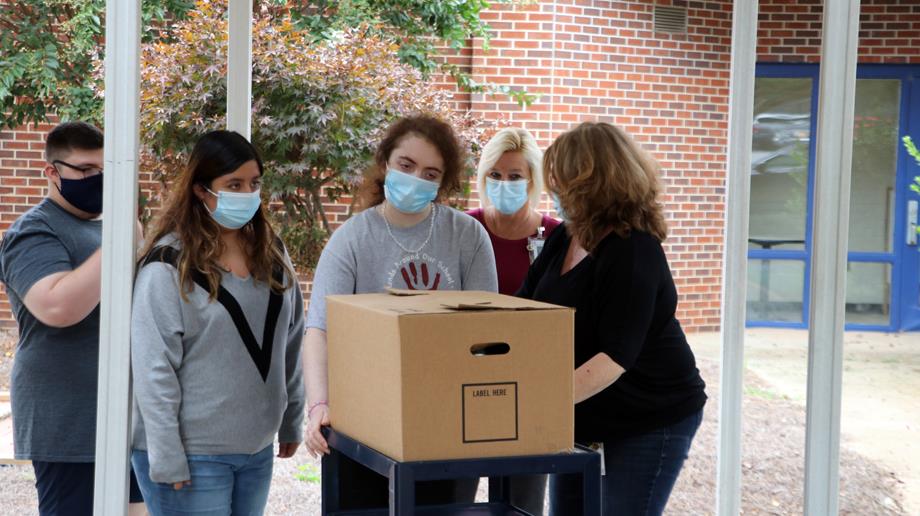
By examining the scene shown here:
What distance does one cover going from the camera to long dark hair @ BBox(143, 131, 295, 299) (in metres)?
2.30

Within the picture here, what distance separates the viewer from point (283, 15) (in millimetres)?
6715

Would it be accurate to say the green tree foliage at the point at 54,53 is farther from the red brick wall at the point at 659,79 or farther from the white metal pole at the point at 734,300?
the white metal pole at the point at 734,300

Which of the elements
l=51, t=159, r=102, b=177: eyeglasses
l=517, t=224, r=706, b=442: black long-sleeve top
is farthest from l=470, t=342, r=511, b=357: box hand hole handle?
l=51, t=159, r=102, b=177: eyeglasses

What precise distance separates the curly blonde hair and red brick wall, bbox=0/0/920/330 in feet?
17.3

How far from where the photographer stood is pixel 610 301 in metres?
2.23

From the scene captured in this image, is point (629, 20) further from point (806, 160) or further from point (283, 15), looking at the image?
point (283, 15)

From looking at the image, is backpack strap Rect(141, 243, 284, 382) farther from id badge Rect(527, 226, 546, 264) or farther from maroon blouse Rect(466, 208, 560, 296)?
id badge Rect(527, 226, 546, 264)

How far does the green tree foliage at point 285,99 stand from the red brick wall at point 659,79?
1.87 m

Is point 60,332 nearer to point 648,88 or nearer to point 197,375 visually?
point 197,375

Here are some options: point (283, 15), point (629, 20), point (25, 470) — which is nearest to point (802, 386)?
point (629, 20)

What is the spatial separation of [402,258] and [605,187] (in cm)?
51

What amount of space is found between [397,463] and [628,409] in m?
0.81

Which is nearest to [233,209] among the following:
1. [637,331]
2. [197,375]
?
[197,375]

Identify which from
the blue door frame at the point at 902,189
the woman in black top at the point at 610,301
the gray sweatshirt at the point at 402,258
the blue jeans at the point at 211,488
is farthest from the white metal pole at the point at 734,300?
the blue door frame at the point at 902,189
